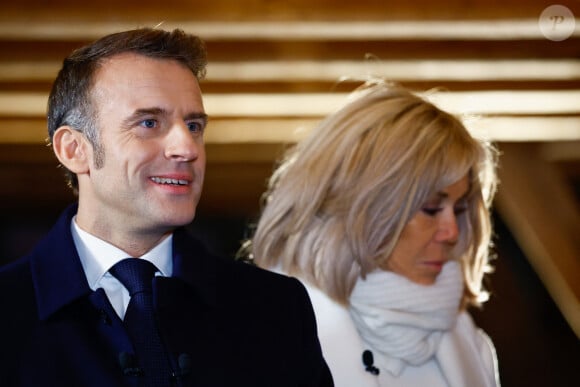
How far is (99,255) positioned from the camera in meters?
2.27

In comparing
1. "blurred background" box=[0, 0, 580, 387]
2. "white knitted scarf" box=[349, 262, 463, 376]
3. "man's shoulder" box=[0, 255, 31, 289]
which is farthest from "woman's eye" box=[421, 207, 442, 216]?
"blurred background" box=[0, 0, 580, 387]

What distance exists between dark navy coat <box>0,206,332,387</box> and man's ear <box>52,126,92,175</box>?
104mm

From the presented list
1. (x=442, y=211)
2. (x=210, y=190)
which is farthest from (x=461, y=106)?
(x=442, y=211)

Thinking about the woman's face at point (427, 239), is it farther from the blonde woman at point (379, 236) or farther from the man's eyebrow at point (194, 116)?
the man's eyebrow at point (194, 116)

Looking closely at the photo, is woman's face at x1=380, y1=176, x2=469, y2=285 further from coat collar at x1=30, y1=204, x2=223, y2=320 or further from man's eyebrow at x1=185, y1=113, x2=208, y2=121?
man's eyebrow at x1=185, y1=113, x2=208, y2=121

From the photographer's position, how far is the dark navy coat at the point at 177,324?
2139mm

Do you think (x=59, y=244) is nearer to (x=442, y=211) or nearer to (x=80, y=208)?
(x=80, y=208)

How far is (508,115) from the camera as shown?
5.27 meters

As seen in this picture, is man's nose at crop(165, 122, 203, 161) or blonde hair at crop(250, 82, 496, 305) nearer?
man's nose at crop(165, 122, 203, 161)

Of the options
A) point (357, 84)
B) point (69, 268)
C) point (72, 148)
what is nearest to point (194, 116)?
point (72, 148)

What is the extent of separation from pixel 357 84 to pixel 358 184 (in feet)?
7.39

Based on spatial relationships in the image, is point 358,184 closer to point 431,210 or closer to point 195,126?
point 431,210

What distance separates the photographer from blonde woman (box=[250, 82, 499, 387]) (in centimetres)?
Result: 303

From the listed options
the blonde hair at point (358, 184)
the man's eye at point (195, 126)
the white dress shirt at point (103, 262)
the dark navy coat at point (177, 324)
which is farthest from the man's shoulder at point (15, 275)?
the blonde hair at point (358, 184)
